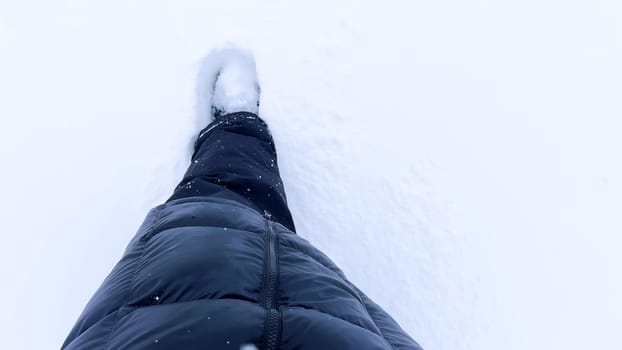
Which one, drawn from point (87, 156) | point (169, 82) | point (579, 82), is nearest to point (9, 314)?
point (87, 156)

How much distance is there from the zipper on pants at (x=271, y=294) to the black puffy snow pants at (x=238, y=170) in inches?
11.6

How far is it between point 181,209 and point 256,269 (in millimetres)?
344

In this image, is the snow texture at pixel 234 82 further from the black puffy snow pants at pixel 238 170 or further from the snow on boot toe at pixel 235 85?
the black puffy snow pants at pixel 238 170

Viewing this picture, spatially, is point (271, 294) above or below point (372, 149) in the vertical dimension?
below

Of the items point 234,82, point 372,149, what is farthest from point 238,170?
point 372,149

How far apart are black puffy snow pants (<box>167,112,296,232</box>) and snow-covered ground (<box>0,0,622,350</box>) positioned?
1.26 ft

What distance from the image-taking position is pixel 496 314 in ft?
6.26

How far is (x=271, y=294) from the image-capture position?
84 cm

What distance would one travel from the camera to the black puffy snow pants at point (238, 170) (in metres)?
1.43

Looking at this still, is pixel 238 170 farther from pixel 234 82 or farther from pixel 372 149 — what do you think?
pixel 372 149

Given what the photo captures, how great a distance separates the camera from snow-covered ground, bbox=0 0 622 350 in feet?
6.20

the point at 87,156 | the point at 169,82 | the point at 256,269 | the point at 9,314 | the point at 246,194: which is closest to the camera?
the point at 256,269

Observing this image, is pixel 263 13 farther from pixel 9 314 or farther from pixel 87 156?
pixel 9 314

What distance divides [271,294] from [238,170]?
763 millimetres
